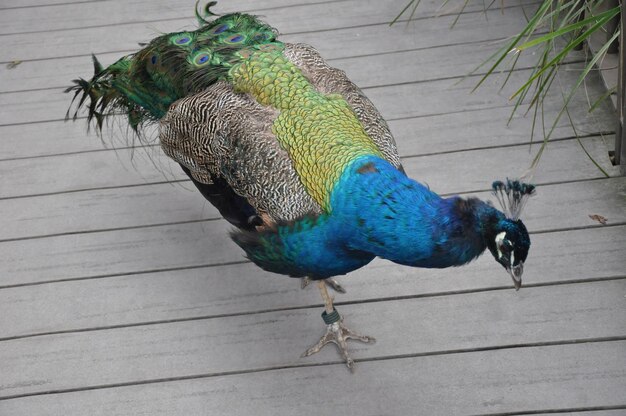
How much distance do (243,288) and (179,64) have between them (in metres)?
0.68

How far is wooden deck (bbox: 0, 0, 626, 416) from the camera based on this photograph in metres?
2.12

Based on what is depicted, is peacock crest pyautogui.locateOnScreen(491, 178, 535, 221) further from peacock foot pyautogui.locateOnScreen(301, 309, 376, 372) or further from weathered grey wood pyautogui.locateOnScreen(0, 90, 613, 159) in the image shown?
weathered grey wood pyautogui.locateOnScreen(0, 90, 613, 159)

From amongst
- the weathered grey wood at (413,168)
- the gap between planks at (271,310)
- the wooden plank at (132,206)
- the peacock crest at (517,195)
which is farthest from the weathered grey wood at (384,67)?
the peacock crest at (517,195)

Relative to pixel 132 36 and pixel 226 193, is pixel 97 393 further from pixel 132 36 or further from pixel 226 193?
pixel 132 36

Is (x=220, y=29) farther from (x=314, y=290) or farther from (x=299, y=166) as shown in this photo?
(x=314, y=290)

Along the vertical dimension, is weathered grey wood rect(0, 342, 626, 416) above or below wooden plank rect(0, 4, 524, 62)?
below

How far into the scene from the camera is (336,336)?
87.2 inches

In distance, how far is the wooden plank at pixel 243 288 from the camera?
2334 mm

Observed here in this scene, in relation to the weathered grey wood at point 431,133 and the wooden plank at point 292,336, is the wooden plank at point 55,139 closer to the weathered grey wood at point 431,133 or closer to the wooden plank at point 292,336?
the weathered grey wood at point 431,133

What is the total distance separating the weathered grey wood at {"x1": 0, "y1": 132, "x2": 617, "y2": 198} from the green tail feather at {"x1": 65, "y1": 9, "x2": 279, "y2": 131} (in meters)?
0.29

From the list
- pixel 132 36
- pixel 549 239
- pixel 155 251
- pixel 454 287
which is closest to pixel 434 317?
pixel 454 287

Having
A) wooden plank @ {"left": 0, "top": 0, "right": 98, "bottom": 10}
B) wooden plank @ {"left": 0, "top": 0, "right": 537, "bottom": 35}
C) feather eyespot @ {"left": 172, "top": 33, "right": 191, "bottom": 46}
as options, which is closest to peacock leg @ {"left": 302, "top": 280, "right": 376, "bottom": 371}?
feather eyespot @ {"left": 172, "top": 33, "right": 191, "bottom": 46}

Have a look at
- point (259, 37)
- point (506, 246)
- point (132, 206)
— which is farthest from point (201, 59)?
point (506, 246)

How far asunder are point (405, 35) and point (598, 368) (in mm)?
1705
